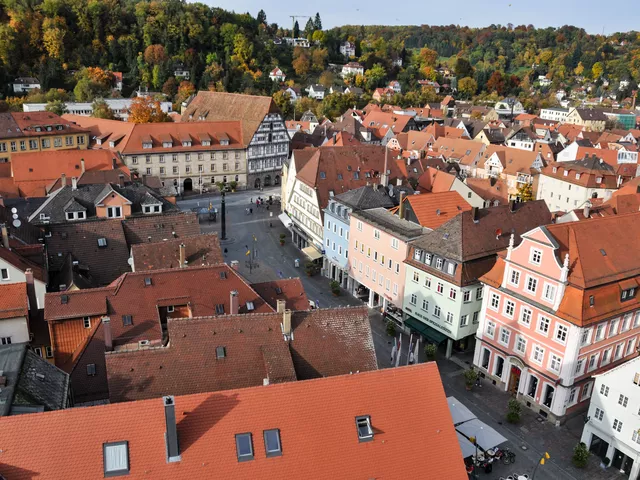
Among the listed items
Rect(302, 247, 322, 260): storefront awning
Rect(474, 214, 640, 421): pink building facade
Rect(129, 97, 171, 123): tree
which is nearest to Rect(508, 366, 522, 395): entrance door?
Rect(474, 214, 640, 421): pink building facade

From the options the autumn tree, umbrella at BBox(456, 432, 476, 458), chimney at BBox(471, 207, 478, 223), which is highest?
the autumn tree

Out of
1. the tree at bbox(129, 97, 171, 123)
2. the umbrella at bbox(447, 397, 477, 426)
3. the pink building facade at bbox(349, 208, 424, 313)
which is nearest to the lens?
the umbrella at bbox(447, 397, 477, 426)

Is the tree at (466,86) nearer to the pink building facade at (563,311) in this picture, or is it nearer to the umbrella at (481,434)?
the pink building facade at (563,311)

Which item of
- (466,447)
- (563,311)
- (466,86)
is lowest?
(466,447)

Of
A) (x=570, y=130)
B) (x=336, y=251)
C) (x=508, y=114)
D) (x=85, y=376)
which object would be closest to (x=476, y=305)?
(x=336, y=251)

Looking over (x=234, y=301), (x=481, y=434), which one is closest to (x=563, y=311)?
(x=481, y=434)

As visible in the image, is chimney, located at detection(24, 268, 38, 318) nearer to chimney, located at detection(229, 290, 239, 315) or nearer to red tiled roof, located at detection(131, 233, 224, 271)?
red tiled roof, located at detection(131, 233, 224, 271)

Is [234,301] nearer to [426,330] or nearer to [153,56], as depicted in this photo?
[426,330]
